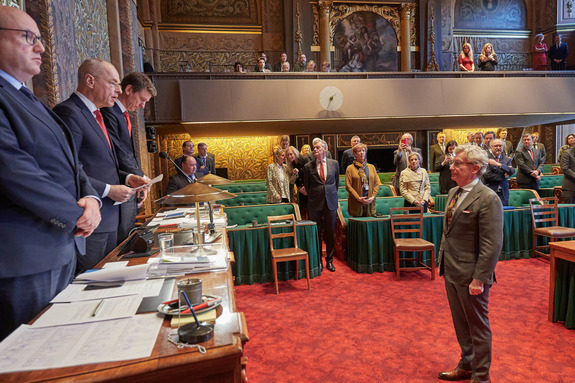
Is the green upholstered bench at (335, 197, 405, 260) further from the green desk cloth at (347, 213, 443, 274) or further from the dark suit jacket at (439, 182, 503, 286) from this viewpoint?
the dark suit jacket at (439, 182, 503, 286)

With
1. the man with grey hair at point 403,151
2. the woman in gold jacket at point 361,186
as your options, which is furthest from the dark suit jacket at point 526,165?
the woman in gold jacket at point 361,186

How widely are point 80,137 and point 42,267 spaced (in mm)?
937

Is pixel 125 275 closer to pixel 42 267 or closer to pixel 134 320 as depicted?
pixel 42 267

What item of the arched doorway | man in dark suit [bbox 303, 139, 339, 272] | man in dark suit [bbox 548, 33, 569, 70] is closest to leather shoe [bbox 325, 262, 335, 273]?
man in dark suit [bbox 303, 139, 339, 272]

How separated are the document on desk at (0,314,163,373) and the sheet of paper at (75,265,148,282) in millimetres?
410

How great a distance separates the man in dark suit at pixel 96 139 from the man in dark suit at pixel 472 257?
1869 mm

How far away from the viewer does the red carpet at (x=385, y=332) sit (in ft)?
7.50

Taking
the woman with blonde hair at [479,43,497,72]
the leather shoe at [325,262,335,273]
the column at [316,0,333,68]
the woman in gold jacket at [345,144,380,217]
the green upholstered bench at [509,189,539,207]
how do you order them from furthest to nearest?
the column at [316,0,333,68] → the woman with blonde hair at [479,43,497,72] → the green upholstered bench at [509,189,539,207] → the woman in gold jacket at [345,144,380,217] → the leather shoe at [325,262,335,273]

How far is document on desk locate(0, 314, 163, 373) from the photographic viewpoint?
0.85 metres

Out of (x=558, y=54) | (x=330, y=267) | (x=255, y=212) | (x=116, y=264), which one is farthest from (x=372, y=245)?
(x=558, y=54)

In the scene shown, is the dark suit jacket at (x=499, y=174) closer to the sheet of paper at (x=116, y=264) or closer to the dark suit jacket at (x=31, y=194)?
the sheet of paper at (x=116, y=264)

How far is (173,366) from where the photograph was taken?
33.5 inches

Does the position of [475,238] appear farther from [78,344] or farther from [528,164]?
[528,164]

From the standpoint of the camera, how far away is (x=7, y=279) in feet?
3.84
